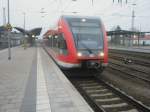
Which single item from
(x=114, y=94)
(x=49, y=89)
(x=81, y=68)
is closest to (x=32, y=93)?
(x=49, y=89)

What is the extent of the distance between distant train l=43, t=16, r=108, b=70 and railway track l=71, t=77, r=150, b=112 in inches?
36.0

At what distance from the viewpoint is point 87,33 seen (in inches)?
524

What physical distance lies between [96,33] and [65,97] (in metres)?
6.15

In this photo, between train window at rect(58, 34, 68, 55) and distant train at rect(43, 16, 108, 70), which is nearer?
distant train at rect(43, 16, 108, 70)

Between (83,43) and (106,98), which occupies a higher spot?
(83,43)

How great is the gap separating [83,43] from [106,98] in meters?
4.20

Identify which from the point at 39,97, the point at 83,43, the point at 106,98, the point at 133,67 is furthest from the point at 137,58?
the point at 39,97

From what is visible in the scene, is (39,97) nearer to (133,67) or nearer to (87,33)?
(87,33)

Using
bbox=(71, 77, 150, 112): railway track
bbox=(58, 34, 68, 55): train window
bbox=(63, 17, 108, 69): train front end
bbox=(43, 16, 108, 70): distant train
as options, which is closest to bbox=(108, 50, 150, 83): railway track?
bbox=(63, 17, 108, 69): train front end

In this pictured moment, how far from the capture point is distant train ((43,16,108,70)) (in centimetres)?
1257

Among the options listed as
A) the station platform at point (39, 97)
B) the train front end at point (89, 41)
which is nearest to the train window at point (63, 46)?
the train front end at point (89, 41)

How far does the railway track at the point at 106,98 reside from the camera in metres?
7.88

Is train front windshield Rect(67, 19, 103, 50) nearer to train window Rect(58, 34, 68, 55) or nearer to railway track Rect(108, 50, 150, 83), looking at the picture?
train window Rect(58, 34, 68, 55)

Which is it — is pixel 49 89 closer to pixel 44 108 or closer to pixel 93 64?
pixel 44 108
